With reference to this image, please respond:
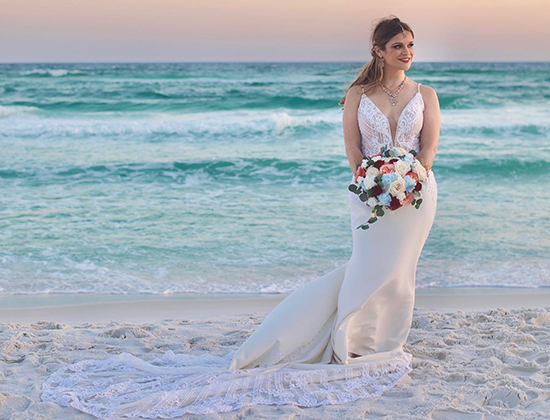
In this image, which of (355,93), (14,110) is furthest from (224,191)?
(14,110)

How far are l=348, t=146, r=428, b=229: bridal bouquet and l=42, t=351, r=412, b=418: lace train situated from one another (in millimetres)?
931

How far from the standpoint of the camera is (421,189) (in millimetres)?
3547

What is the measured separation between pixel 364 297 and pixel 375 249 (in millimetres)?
303

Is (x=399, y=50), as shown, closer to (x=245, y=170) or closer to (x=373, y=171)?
(x=373, y=171)

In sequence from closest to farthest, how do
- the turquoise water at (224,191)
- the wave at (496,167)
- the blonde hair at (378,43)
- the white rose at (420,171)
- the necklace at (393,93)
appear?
the white rose at (420,171), the blonde hair at (378,43), the necklace at (393,93), the turquoise water at (224,191), the wave at (496,167)

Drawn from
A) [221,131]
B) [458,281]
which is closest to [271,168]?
[221,131]

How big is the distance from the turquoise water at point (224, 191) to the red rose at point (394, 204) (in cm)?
285

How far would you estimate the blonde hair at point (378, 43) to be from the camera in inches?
147

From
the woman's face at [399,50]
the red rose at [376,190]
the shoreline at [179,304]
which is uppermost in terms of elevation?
the woman's face at [399,50]

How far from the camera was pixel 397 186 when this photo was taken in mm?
3406

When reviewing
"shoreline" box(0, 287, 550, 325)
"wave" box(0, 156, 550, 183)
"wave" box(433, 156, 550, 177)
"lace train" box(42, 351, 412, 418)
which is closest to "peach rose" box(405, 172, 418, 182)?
"lace train" box(42, 351, 412, 418)

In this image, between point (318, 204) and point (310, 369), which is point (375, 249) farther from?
point (318, 204)

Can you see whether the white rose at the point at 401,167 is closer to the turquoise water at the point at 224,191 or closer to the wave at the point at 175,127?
the turquoise water at the point at 224,191

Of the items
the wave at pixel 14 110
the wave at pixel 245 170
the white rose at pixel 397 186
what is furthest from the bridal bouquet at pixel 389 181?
the wave at pixel 14 110
